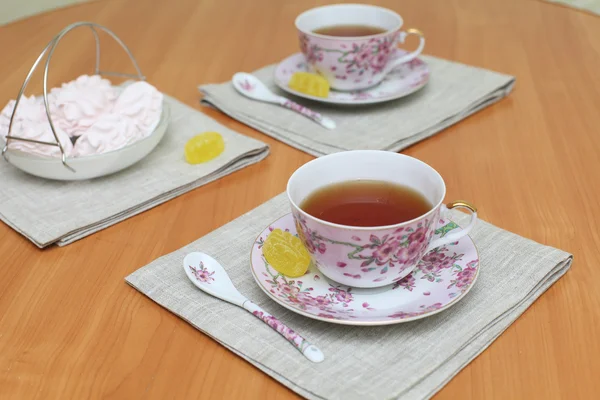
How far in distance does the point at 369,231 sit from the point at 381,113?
564mm

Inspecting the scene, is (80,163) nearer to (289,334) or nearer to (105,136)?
(105,136)

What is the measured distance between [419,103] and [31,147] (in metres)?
0.65

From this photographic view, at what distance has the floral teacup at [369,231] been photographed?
726mm

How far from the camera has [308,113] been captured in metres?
1.23

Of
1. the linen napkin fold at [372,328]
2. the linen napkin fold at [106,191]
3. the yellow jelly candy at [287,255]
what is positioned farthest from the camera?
the linen napkin fold at [106,191]

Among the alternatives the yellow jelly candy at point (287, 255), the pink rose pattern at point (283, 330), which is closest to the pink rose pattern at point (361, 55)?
the yellow jelly candy at point (287, 255)

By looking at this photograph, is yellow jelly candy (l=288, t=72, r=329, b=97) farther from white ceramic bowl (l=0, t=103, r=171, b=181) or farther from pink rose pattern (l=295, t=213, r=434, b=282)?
pink rose pattern (l=295, t=213, r=434, b=282)

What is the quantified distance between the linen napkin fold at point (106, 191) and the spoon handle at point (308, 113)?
12cm

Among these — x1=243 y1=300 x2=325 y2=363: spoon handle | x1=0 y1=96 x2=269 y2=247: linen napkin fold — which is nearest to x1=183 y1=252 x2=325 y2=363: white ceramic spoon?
x1=243 y1=300 x2=325 y2=363: spoon handle

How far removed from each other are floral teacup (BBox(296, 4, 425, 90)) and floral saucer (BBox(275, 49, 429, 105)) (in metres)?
0.02

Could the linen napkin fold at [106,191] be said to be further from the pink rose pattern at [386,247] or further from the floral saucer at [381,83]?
the pink rose pattern at [386,247]

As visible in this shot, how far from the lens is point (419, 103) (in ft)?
4.15

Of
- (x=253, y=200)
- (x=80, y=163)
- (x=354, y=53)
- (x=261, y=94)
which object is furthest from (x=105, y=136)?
(x=354, y=53)

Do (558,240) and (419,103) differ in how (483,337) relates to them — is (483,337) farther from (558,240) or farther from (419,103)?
(419,103)
